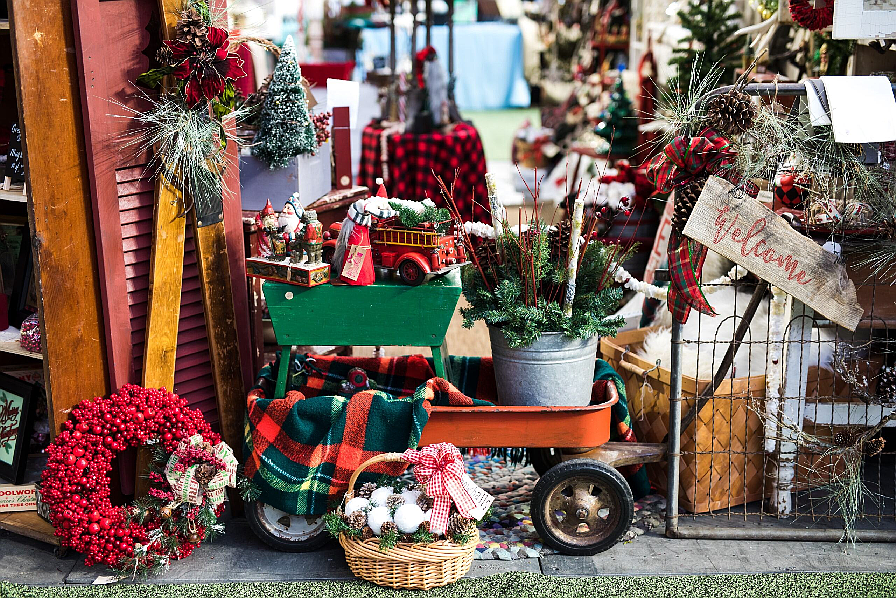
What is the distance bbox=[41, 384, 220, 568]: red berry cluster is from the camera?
3.02 m

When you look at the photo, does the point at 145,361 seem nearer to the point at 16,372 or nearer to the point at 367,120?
the point at 16,372

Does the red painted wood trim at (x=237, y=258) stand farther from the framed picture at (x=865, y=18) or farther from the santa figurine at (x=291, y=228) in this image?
the framed picture at (x=865, y=18)

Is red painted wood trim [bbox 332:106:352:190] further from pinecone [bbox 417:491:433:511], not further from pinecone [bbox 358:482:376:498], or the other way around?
pinecone [bbox 417:491:433:511]

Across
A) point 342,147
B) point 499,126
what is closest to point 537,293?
point 342,147

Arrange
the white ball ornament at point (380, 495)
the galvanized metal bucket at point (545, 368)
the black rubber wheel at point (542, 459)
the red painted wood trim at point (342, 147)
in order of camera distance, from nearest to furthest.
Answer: the white ball ornament at point (380, 495), the galvanized metal bucket at point (545, 368), the black rubber wheel at point (542, 459), the red painted wood trim at point (342, 147)

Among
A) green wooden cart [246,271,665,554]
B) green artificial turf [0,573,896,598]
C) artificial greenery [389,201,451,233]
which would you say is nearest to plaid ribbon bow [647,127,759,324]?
green wooden cart [246,271,665,554]

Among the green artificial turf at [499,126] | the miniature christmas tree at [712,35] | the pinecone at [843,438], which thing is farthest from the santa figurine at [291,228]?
the green artificial turf at [499,126]

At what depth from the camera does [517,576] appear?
3.09 meters

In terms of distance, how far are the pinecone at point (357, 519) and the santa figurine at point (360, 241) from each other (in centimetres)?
77

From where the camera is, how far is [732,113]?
2922 mm

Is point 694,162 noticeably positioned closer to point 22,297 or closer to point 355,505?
point 355,505

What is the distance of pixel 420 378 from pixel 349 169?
1305 mm

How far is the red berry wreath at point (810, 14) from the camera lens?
3.74 m

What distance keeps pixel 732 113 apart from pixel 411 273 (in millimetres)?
1181
